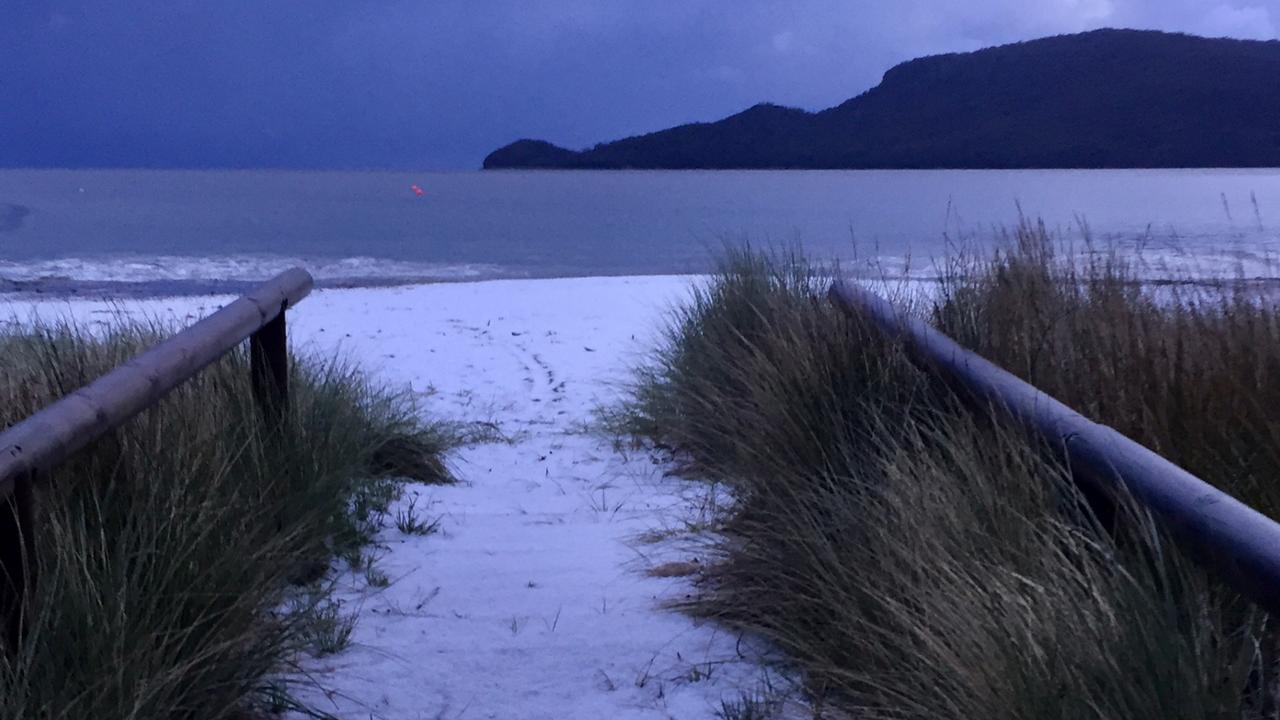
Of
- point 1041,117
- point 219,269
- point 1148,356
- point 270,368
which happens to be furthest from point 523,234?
point 1041,117

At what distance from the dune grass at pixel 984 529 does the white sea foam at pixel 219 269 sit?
19.7 m

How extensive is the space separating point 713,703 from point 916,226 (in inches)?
1694

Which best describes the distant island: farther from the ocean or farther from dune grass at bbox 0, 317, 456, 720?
dune grass at bbox 0, 317, 456, 720

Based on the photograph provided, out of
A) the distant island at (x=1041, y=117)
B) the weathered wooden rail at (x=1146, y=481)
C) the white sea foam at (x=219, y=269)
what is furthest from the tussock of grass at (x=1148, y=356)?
the distant island at (x=1041, y=117)

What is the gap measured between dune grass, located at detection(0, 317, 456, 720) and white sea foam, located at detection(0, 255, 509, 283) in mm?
19608

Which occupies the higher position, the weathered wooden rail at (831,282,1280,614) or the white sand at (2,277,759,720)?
the weathered wooden rail at (831,282,1280,614)

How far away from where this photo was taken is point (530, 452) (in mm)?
6609

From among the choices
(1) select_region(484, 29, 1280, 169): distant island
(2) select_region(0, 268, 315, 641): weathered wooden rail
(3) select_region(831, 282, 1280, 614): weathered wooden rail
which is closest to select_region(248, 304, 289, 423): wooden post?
(2) select_region(0, 268, 315, 641): weathered wooden rail

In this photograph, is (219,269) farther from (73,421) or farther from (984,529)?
(984,529)

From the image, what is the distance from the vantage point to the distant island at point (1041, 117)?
97.2 metres

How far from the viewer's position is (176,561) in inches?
103

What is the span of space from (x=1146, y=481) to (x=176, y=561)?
2.06m

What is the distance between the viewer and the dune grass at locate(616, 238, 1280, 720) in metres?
2.08

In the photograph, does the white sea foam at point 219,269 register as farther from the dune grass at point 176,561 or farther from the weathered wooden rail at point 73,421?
the weathered wooden rail at point 73,421
